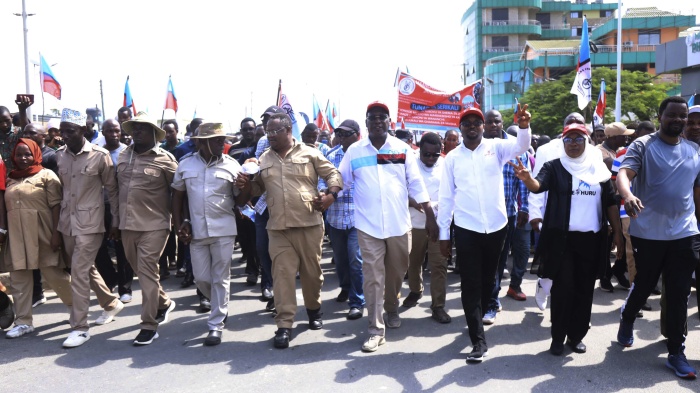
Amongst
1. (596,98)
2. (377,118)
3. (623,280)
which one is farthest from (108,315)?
(596,98)

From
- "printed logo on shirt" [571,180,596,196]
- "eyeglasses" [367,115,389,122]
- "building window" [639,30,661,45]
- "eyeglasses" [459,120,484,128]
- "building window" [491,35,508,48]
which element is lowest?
"printed logo on shirt" [571,180,596,196]

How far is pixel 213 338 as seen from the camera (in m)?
5.18

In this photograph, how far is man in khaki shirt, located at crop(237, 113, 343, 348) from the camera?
16.9 feet

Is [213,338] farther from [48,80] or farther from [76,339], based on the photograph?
[48,80]

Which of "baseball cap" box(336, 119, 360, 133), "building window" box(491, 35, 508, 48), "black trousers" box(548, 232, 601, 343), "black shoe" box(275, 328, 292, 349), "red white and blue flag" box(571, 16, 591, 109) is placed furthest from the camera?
"building window" box(491, 35, 508, 48)

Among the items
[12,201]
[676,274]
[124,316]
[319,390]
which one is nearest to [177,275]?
[124,316]

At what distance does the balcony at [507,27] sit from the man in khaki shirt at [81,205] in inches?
2901

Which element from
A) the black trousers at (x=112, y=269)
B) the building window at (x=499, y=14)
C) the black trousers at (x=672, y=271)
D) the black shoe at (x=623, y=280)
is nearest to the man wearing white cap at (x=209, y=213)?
the black trousers at (x=112, y=269)

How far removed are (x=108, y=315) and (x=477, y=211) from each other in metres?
3.91

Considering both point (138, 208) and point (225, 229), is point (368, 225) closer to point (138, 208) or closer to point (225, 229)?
point (225, 229)

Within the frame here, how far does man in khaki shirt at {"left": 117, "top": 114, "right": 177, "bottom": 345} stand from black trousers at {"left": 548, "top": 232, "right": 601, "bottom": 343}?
357cm

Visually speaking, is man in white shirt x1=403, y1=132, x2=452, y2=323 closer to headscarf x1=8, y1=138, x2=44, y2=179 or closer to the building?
headscarf x1=8, y1=138, x2=44, y2=179

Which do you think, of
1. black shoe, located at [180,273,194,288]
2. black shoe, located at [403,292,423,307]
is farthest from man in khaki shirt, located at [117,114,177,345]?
black shoe, located at [403,292,423,307]

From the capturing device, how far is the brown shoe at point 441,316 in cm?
576
